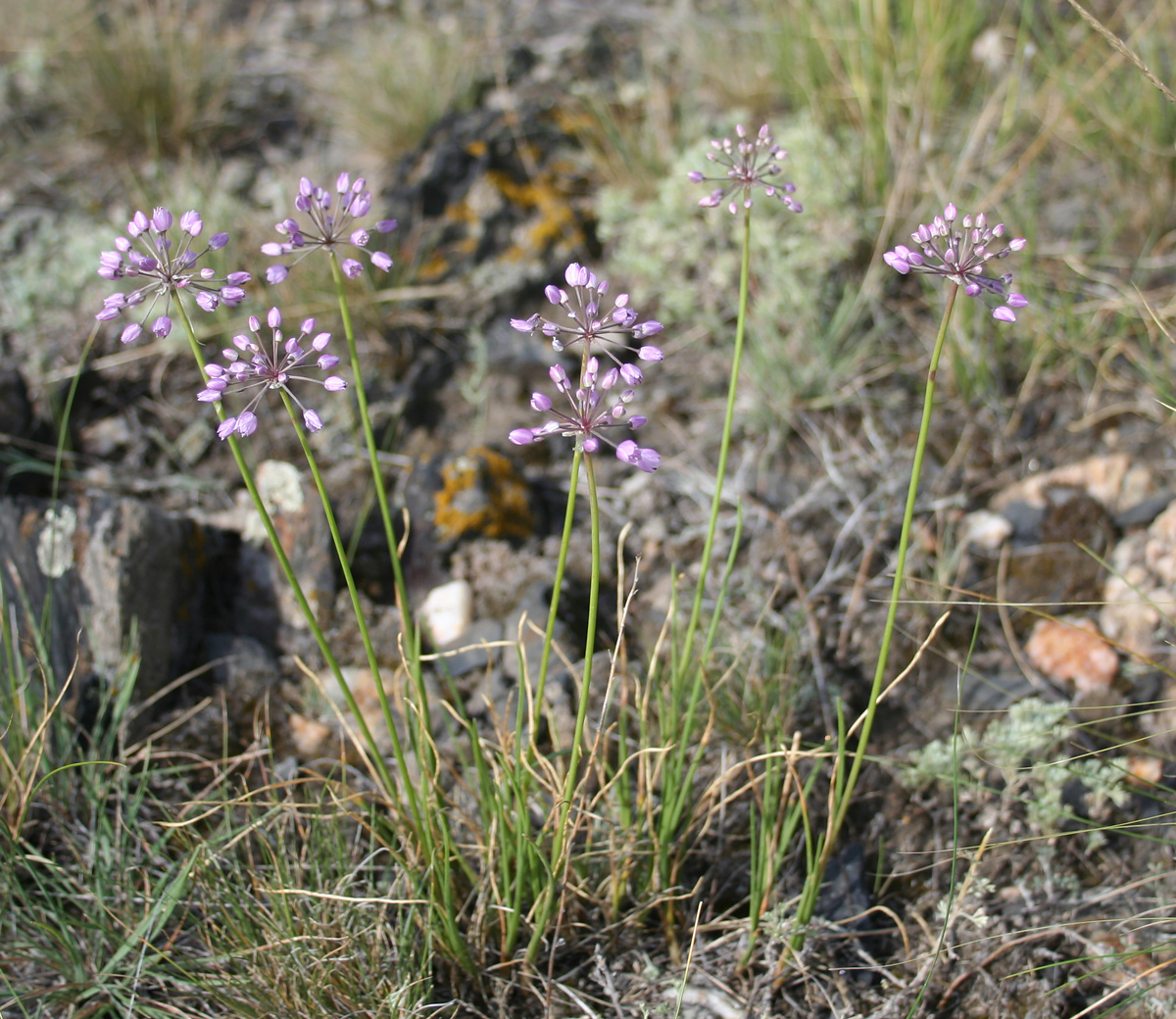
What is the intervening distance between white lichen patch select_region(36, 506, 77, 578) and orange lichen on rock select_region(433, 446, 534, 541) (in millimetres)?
1191

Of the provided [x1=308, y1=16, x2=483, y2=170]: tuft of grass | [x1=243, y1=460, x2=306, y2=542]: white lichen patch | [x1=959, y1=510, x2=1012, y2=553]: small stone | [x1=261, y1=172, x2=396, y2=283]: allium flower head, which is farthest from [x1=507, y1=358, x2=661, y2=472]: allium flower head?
[x1=308, y1=16, x2=483, y2=170]: tuft of grass

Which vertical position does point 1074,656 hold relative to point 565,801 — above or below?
below

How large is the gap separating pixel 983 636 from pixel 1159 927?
3.26ft

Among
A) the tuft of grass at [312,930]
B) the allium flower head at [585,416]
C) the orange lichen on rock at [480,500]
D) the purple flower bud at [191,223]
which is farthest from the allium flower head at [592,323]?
the orange lichen on rock at [480,500]

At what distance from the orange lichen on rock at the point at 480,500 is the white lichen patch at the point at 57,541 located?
1191 mm

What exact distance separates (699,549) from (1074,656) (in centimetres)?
129

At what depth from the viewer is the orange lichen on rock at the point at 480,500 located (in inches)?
135

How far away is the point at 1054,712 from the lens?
260cm

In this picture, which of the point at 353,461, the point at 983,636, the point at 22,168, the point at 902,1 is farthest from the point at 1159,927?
the point at 22,168

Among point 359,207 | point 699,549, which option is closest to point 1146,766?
point 699,549


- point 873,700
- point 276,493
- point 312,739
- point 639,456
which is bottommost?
point 312,739

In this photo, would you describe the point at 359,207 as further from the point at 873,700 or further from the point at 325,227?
the point at 873,700

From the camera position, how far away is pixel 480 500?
344 cm

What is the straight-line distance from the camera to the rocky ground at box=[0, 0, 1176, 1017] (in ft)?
7.82
